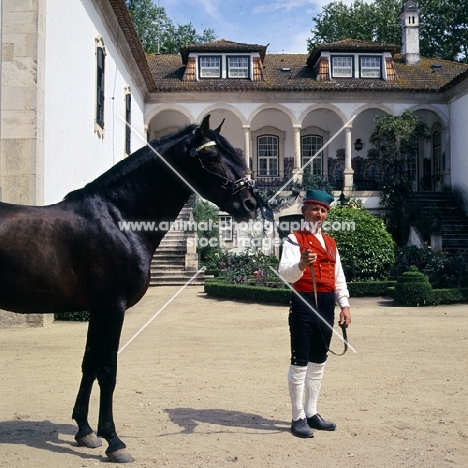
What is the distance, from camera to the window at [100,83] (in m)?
16.1

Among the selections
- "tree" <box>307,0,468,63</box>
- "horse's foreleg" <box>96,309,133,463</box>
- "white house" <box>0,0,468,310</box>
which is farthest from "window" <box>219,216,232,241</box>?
"tree" <box>307,0,468,63</box>

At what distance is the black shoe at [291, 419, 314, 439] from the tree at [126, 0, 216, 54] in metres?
41.7

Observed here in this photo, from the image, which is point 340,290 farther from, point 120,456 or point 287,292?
point 287,292

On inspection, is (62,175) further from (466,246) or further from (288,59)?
(288,59)

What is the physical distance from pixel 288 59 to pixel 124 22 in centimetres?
1433

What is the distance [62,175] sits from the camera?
41.3 ft

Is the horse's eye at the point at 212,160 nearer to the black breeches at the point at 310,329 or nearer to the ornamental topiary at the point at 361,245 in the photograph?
the black breeches at the point at 310,329

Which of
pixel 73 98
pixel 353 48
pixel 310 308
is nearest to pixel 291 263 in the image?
pixel 310 308

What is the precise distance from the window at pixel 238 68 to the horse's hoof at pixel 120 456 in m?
25.1

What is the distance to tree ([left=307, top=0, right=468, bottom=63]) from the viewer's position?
39.6m

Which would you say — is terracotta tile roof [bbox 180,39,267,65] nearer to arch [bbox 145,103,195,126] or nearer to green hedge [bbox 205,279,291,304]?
arch [bbox 145,103,195,126]

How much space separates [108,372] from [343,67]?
84.8ft

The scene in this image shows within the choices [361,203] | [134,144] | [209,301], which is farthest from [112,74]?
[361,203]

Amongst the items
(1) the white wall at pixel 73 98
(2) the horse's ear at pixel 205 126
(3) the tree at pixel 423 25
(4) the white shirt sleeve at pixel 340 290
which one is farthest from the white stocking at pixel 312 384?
(3) the tree at pixel 423 25
